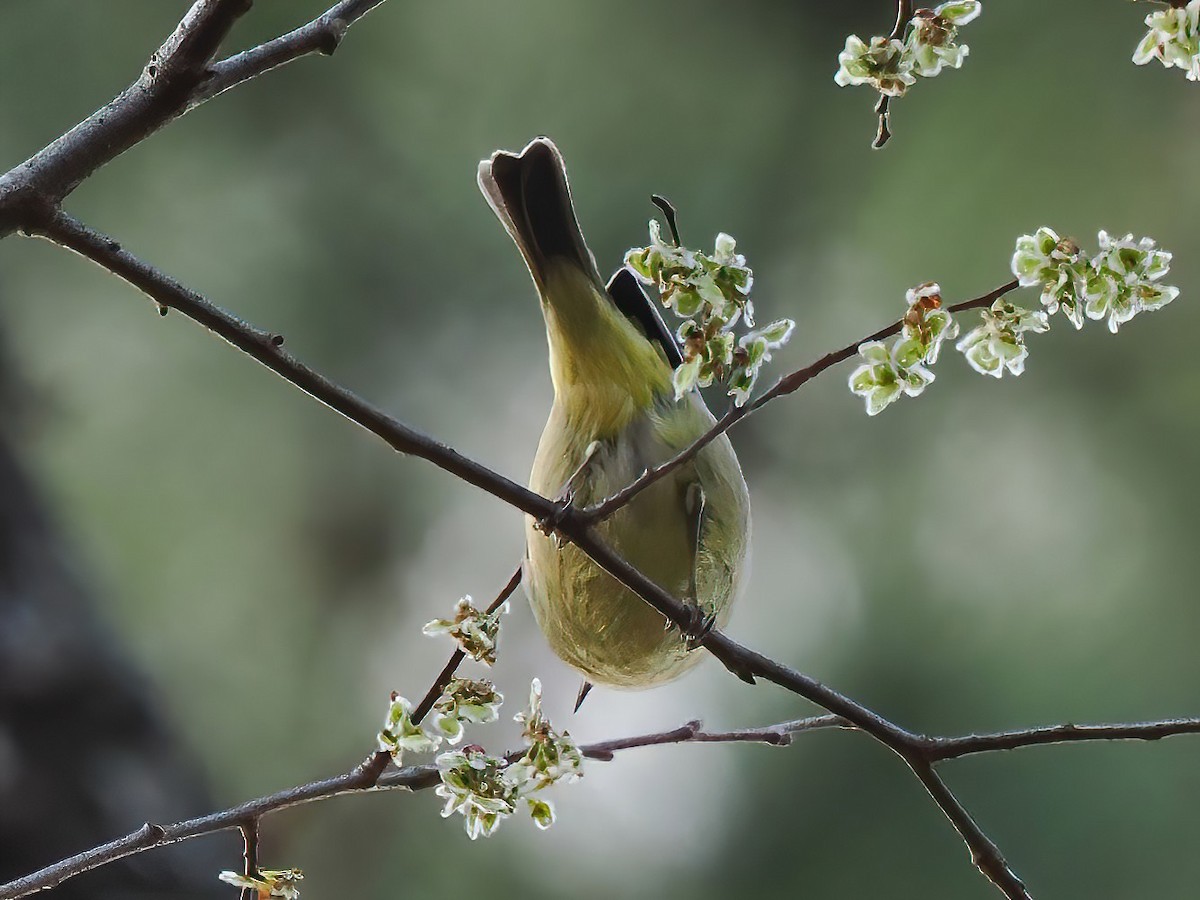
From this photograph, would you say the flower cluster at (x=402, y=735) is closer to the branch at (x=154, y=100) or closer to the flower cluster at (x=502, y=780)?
the flower cluster at (x=502, y=780)

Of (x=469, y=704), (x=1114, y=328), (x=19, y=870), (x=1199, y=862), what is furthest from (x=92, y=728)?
(x=1199, y=862)

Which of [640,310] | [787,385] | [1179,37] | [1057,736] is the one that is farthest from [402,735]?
[640,310]

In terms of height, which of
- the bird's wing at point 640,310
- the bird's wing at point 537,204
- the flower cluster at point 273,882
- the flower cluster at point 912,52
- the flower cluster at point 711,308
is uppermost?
the bird's wing at point 640,310

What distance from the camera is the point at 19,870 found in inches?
75.9

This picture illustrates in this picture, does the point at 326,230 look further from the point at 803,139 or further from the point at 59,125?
the point at 803,139

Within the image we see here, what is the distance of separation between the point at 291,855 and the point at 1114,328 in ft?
6.58

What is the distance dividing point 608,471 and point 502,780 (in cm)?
57

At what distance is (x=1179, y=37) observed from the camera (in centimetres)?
79

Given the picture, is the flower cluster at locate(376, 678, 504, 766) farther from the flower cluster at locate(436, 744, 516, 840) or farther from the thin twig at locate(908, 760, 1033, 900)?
the thin twig at locate(908, 760, 1033, 900)

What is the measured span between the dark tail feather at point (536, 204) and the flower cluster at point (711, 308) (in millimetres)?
688

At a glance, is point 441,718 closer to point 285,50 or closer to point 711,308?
point 711,308

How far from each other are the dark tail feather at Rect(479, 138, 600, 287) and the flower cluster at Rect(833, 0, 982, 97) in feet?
2.26

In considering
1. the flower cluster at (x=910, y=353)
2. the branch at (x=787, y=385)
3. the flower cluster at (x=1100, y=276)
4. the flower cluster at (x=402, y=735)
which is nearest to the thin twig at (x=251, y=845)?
the flower cluster at (x=402, y=735)

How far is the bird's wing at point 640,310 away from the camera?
177 cm
